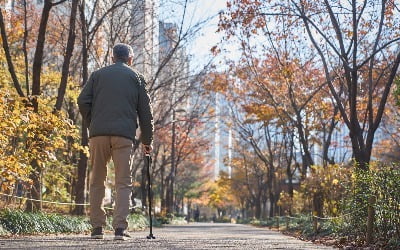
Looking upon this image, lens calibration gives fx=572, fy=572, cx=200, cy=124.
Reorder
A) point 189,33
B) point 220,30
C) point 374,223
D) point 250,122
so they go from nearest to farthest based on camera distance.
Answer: point 374,223 → point 220,30 → point 189,33 → point 250,122

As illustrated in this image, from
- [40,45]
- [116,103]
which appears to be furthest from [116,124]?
[40,45]

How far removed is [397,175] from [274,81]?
14142 mm

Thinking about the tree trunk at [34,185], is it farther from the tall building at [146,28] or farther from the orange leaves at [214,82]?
the orange leaves at [214,82]

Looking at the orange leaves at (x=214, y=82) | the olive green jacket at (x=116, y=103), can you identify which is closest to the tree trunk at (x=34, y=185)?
the olive green jacket at (x=116, y=103)

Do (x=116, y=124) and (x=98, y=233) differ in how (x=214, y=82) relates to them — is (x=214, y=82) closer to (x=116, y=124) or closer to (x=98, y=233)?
(x=98, y=233)

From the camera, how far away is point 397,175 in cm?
610

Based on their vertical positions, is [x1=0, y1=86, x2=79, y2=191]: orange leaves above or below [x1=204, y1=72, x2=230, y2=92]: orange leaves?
below

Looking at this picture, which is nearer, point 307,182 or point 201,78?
point 307,182

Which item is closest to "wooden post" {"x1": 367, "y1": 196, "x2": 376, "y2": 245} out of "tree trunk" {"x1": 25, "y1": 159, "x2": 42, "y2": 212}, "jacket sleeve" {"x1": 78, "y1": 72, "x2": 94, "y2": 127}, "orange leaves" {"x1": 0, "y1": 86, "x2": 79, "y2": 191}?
"jacket sleeve" {"x1": 78, "y1": 72, "x2": 94, "y2": 127}

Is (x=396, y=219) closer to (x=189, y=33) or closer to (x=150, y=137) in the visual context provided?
(x=150, y=137)

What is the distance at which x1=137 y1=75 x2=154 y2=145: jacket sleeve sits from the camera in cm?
539

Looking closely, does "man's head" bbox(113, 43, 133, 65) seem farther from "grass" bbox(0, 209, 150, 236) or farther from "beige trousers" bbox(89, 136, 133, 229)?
"grass" bbox(0, 209, 150, 236)

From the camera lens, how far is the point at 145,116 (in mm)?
5441

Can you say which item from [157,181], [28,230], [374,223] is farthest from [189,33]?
[157,181]
